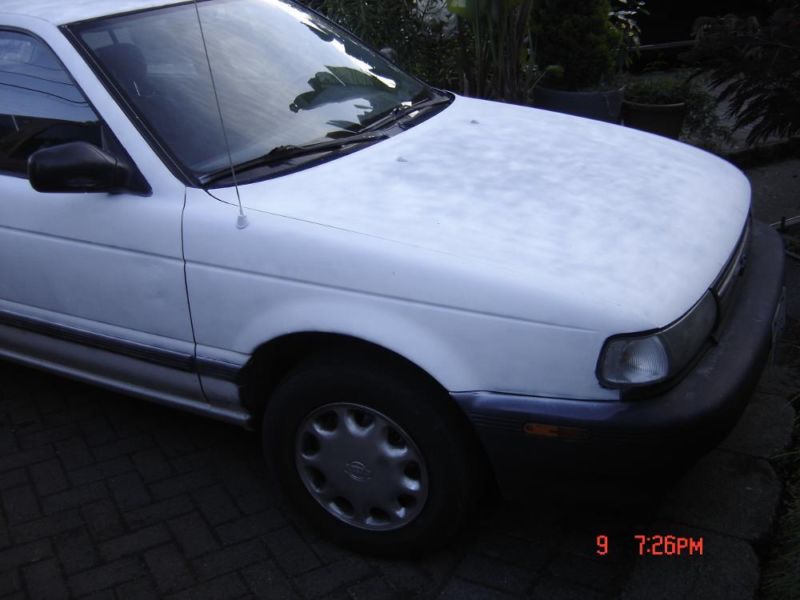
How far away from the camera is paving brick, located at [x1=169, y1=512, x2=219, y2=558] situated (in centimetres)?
295

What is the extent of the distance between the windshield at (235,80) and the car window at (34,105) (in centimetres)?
17

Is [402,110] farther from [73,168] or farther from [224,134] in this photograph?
[73,168]

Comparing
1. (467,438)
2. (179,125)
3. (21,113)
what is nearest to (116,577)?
(467,438)

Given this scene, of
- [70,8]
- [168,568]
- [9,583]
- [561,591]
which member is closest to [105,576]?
[168,568]

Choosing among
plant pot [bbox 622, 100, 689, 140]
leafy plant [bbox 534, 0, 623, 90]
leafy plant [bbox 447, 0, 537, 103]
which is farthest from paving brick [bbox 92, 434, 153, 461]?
plant pot [bbox 622, 100, 689, 140]

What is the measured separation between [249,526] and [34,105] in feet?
5.67

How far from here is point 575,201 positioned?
273 centimetres

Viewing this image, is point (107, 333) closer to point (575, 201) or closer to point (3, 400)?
point (3, 400)

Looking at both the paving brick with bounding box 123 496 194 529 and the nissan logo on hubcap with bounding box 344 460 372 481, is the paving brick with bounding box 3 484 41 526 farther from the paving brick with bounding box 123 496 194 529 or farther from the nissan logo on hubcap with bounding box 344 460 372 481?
the nissan logo on hubcap with bounding box 344 460 372 481

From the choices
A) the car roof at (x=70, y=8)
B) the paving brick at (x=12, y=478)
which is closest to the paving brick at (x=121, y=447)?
the paving brick at (x=12, y=478)

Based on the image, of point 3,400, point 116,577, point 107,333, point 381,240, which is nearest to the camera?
point 381,240

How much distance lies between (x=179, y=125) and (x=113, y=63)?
341mm

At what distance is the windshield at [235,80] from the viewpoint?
293cm
